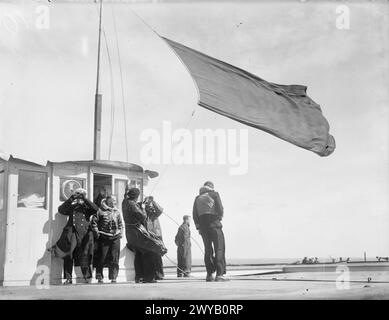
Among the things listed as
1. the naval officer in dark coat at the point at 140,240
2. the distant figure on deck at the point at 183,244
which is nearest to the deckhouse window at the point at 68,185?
the naval officer in dark coat at the point at 140,240

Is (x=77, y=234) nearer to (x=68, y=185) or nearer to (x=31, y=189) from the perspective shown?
(x=68, y=185)

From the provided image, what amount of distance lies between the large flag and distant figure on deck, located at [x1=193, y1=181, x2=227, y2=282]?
39.0 inches

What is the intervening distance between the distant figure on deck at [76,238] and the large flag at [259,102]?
1.64 m

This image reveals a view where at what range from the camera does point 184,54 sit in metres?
6.48

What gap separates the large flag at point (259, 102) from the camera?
251 inches

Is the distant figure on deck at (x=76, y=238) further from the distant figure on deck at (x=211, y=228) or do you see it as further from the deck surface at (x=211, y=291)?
the distant figure on deck at (x=211, y=228)

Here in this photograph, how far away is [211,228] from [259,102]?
5.28 ft

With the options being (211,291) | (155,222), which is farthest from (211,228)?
(211,291)

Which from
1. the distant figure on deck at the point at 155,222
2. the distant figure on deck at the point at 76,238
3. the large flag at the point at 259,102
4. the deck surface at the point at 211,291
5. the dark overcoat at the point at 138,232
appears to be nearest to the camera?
the deck surface at the point at 211,291

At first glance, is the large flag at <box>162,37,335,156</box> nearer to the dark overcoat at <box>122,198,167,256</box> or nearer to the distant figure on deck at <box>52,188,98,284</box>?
the dark overcoat at <box>122,198,167,256</box>

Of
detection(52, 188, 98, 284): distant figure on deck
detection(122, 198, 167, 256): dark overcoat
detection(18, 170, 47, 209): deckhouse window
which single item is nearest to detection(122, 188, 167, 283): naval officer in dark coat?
detection(122, 198, 167, 256): dark overcoat

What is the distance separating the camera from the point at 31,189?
237 inches

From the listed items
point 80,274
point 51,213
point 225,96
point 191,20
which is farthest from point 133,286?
point 191,20

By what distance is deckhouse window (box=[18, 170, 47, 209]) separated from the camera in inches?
235
